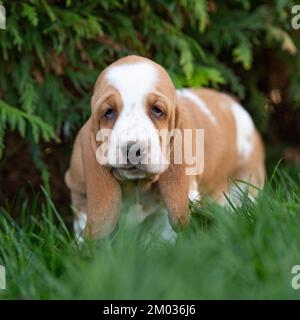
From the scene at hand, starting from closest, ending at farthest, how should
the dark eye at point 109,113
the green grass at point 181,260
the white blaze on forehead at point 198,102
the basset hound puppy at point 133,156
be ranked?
the green grass at point 181,260, the basset hound puppy at point 133,156, the dark eye at point 109,113, the white blaze on forehead at point 198,102

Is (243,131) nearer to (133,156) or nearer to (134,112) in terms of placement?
(134,112)

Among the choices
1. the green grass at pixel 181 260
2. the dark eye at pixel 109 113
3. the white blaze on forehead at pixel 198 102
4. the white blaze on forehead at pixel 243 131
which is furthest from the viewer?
the white blaze on forehead at pixel 243 131

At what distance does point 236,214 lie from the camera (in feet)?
12.1

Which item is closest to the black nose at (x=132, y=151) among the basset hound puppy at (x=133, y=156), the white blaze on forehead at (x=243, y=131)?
the basset hound puppy at (x=133, y=156)

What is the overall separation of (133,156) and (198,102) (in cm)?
151

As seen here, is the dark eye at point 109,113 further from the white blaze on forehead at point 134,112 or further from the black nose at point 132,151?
the black nose at point 132,151

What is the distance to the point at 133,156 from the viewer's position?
347 centimetres

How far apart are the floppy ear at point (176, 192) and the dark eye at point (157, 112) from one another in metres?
0.24

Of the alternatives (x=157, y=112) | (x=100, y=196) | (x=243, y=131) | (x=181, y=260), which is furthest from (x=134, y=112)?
(x=243, y=131)

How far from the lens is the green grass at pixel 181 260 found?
2889 mm

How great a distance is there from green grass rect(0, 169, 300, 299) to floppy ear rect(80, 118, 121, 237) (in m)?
0.15

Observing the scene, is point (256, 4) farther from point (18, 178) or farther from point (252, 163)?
point (18, 178)
